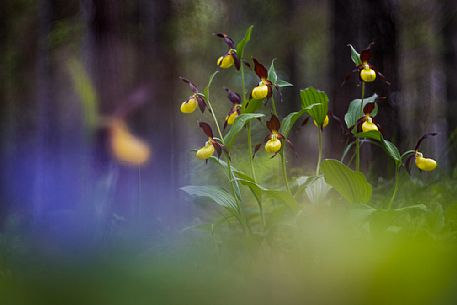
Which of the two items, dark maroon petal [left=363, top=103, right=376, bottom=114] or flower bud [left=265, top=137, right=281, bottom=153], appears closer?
flower bud [left=265, top=137, right=281, bottom=153]

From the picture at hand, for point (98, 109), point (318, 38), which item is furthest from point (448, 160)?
point (318, 38)

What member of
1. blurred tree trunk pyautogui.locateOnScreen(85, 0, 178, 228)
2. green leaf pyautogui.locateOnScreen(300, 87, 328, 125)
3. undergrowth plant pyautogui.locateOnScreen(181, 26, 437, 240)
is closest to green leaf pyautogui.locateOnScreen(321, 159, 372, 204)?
undergrowth plant pyautogui.locateOnScreen(181, 26, 437, 240)

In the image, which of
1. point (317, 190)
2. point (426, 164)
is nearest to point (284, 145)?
point (317, 190)

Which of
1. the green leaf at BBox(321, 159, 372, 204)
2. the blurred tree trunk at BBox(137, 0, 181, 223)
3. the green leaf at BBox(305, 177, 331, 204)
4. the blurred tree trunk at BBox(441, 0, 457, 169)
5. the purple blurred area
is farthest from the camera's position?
the blurred tree trunk at BBox(441, 0, 457, 169)

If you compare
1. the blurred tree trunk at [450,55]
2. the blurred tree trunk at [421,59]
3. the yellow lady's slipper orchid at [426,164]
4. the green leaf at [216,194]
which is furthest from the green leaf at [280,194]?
the blurred tree trunk at [450,55]

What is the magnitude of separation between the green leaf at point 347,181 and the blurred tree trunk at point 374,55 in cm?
138

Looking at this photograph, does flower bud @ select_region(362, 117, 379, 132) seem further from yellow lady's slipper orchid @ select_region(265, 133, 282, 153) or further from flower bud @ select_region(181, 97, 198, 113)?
flower bud @ select_region(181, 97, 198, 113)

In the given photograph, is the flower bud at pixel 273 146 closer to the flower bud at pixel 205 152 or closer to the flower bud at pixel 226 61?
the flower bud at pixel 205 152

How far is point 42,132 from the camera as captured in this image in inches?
252

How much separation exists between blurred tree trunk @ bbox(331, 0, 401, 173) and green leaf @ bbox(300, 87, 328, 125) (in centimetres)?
122

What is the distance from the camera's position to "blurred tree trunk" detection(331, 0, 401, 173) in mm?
3176

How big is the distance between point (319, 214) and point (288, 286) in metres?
1.06

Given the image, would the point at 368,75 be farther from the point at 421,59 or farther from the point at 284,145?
the point at 421,59

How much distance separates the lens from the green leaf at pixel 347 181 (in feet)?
5.69
